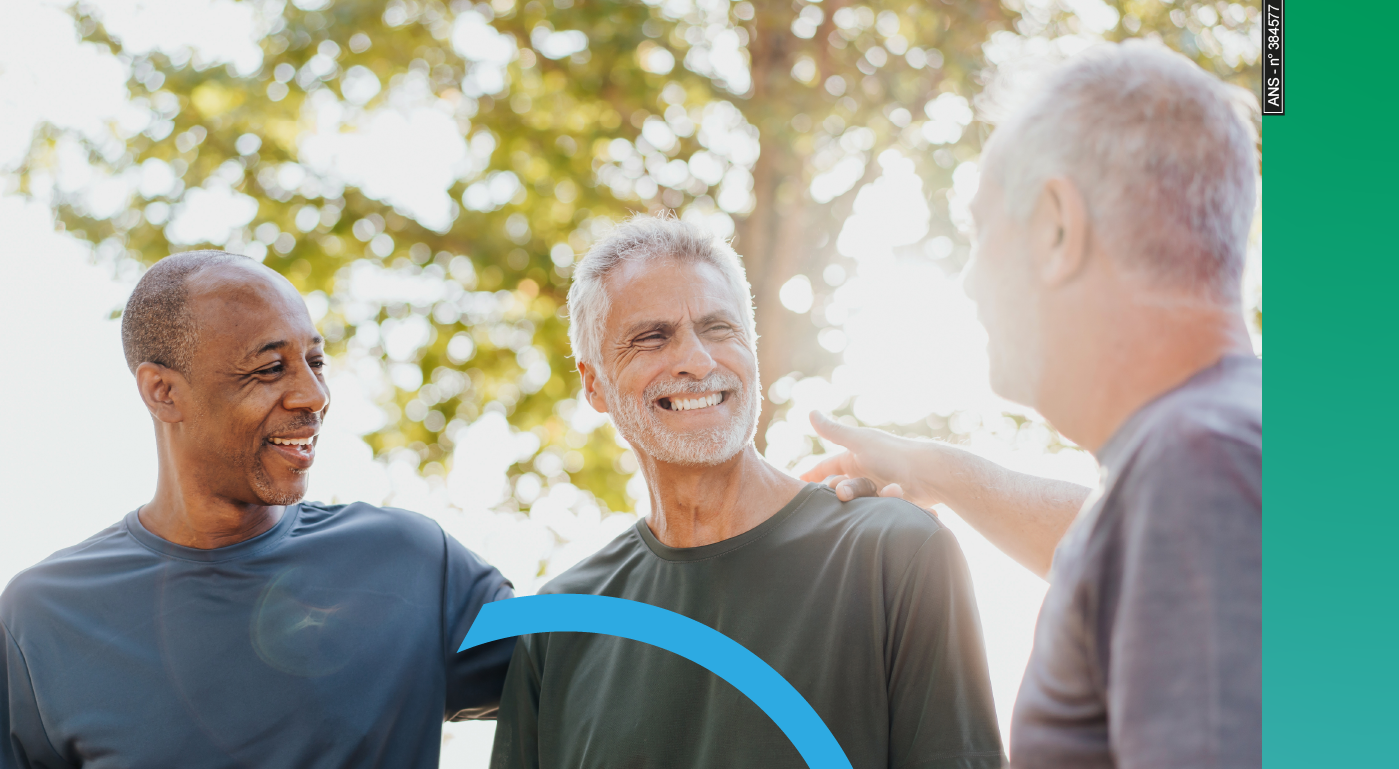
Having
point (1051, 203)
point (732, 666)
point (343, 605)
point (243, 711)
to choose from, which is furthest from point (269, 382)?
point (1051, 203)

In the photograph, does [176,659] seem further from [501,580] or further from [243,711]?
[501,580]

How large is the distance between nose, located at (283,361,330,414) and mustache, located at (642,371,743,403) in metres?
0.98

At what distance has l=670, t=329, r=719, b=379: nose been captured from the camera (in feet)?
8.99

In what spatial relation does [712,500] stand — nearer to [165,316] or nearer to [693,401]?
[693,401]

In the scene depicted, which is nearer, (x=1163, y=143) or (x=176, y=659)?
(x=1163, y=143)

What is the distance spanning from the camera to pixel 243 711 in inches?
104

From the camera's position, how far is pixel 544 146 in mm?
6863

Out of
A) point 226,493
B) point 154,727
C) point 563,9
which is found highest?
point 563,9

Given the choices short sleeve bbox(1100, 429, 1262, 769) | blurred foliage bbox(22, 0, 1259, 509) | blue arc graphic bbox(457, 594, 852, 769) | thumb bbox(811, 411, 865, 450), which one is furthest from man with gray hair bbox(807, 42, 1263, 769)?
blurred foliage bbox(22, 0, 1259, 509)

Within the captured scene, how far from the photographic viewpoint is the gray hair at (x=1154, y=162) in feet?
3.97

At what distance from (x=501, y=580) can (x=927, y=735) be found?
4.76 ft

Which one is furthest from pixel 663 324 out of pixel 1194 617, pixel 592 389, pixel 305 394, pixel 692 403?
pixel 1194 617

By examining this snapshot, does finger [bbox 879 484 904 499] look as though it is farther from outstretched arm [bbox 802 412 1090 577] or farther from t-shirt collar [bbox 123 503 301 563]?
t-shirt collar [bbox 123 503 301 563]

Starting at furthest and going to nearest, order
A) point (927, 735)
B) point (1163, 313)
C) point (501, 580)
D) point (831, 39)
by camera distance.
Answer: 1. point (831, 39)
2. point (501, 580)
3. point (927, 735)
4. point (1163, 313)
